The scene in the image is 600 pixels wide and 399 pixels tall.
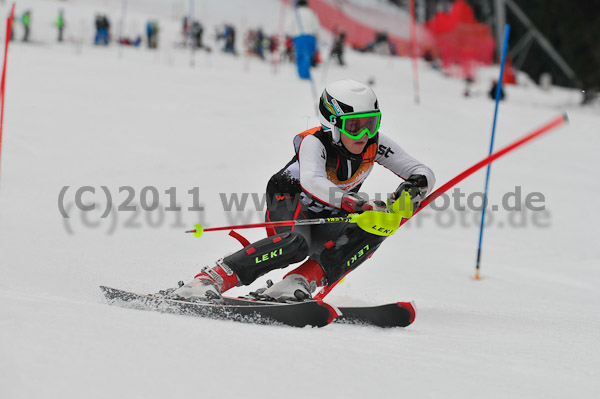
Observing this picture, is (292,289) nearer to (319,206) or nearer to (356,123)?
(319,206)

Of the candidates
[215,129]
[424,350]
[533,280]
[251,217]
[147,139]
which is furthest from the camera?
[215,129]

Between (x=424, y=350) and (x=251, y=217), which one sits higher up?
(x=424, y=350)

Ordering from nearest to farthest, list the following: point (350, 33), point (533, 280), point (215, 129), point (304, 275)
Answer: point (304, 275) < point (533, 280) < point (215, 129) < point (350, 33)

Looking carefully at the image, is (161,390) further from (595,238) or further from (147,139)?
(147,139)

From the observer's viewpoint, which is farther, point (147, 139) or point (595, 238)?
point (147, 139)

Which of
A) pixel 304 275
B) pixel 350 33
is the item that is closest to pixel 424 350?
pixel 304 275

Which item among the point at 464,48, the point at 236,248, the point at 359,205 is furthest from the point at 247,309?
the point at 464,48

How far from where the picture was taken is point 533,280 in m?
6.74

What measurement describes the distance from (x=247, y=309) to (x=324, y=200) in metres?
0.74

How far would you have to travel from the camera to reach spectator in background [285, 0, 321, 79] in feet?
47.2

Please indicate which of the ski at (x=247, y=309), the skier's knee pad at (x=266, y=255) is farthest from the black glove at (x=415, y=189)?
the ski at (x=247, y=309)

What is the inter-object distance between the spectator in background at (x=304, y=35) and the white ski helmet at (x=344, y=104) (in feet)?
34.0

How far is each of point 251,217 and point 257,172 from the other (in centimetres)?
191

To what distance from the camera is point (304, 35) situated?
47.1ft
